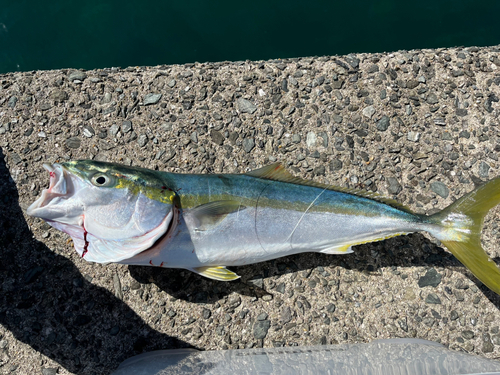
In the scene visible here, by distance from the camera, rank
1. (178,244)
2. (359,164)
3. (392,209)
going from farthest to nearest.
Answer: (359,164) < (392,209) < (178,244)

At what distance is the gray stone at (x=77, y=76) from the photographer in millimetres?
3154

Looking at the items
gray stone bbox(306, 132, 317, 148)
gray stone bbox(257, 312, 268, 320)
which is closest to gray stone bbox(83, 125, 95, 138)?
gray stone bbox(306, 132, 317, 148)

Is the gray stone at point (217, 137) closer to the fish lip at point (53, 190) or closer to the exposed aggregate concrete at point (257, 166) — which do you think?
the exposed aggregate concrete at point (257, 166)

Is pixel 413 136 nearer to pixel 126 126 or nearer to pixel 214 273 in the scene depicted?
pixel 214 273

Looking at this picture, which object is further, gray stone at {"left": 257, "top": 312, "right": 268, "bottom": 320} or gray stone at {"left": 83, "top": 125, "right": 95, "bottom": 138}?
gray stone at {"left": 83, "top": 125, "right": 95, "bottom": 138}

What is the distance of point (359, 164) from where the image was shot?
2994 millimetres

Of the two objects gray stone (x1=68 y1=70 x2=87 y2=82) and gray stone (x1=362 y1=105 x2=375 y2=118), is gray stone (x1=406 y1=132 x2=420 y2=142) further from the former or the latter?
gray stone (x1=68 y1=70 x2=87 y2=82)

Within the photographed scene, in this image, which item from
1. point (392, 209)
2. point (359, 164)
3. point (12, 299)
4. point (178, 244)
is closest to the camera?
point (178, 244)

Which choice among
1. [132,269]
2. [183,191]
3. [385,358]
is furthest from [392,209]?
[132,269]

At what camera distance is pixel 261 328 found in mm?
2744

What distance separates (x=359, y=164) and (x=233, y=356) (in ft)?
5.63

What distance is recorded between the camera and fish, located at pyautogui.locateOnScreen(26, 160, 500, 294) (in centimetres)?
222

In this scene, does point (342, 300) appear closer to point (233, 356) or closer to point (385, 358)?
point (385, 358)

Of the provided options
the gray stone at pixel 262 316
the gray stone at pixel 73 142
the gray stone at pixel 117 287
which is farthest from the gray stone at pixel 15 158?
the gray stone at pixel 262 316
